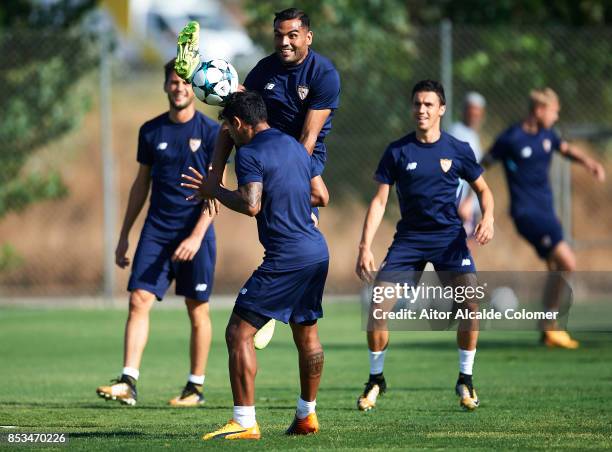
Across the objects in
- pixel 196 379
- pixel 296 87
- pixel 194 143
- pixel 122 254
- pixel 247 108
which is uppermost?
pixel 296 87

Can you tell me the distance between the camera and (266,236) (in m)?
7.43

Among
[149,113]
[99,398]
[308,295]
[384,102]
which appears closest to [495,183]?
[384,102]

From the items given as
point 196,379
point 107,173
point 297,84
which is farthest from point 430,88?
point 107,173

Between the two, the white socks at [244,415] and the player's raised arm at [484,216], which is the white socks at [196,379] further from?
the white socks at [244,415]

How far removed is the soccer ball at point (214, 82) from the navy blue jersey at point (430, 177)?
205cm

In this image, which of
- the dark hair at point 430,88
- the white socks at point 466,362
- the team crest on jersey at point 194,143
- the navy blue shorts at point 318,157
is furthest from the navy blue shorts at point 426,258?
the team crest on jersey at point 194,143

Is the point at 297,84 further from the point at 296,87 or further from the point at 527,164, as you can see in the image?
the point at 527,164

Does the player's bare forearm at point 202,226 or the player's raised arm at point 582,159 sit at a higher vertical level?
the player's raised arm at point 582,159

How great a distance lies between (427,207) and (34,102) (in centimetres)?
1022

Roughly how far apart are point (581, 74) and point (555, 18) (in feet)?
4.56

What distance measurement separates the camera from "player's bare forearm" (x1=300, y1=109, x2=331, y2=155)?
27.1ft

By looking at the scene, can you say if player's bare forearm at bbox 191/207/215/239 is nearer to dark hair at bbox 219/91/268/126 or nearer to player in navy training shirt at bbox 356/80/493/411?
player in navy training shirt at bbox 356/80/493/411

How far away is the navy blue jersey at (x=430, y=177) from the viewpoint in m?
9.55

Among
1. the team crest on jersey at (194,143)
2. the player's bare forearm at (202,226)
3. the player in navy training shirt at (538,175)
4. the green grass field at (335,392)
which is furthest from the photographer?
the player in navy training shirt at (538,175)
